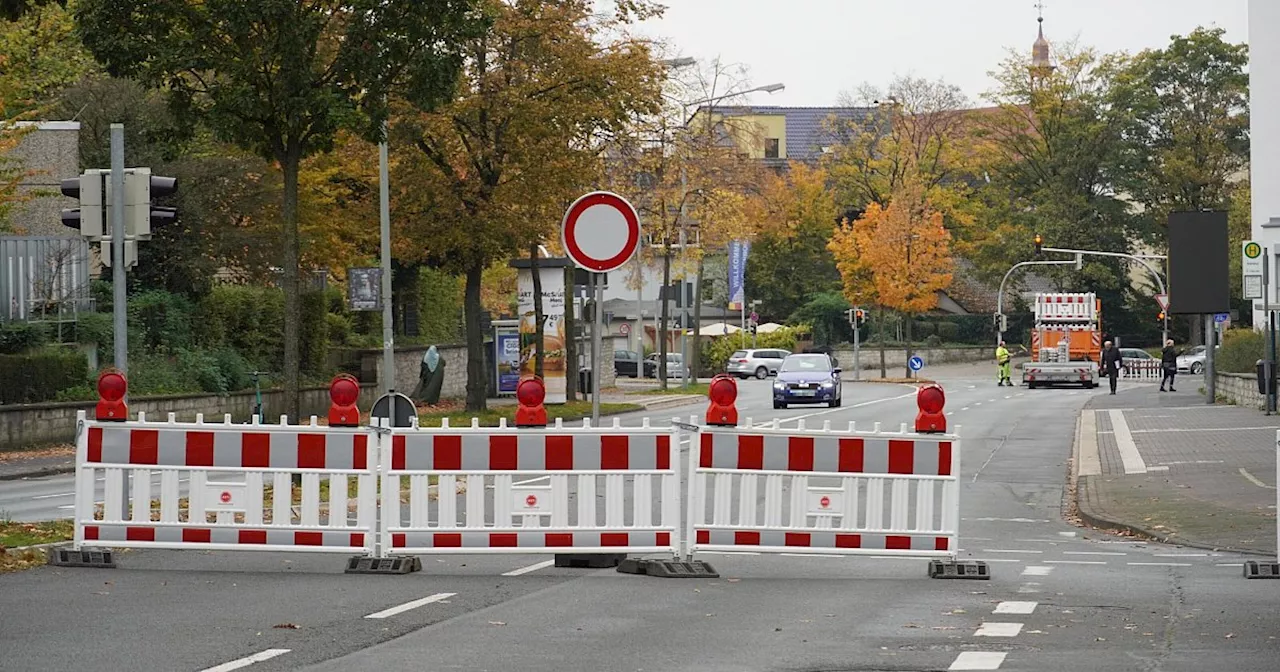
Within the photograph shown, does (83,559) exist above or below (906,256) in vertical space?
below

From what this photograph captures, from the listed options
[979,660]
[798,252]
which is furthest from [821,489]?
[798,252]

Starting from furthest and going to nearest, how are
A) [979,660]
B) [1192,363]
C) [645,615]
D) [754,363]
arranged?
[754,363], [1192,363], [645,615], [979,660]

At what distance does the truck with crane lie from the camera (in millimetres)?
65625

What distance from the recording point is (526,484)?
40.0ft

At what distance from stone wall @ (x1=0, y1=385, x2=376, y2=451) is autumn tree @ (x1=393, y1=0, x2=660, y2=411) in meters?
4.76

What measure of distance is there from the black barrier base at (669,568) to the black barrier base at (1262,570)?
3628 millimetres

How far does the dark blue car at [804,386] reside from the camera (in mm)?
49812

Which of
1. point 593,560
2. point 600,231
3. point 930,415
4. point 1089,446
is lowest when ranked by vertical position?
point 1089,446

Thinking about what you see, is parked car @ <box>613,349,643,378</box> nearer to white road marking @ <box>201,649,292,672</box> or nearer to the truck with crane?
the truck with crane

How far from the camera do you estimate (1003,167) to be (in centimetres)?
9462

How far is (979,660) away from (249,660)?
3.39 meters

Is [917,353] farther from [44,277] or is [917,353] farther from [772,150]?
[44,277]

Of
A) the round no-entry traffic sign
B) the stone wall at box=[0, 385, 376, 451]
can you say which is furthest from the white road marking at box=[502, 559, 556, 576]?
the stone wall at box=[0, 385, 376, 451]

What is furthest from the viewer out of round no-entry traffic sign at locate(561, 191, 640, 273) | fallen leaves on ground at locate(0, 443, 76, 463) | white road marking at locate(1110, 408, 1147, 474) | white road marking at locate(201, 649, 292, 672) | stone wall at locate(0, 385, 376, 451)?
stone wall at locate(0, 385, 376, 451)
